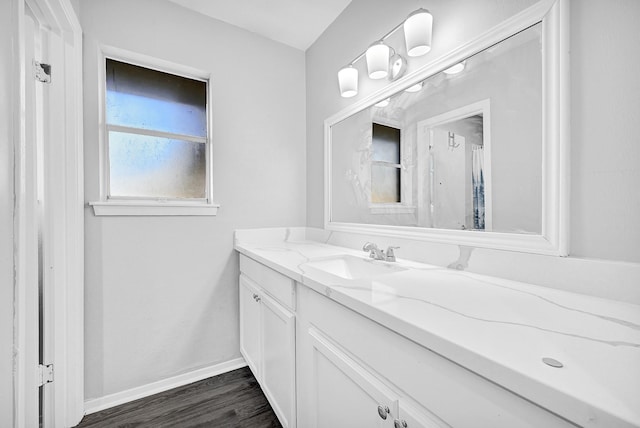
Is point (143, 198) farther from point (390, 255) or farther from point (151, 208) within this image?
point (390, 255)

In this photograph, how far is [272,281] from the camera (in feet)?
4.34

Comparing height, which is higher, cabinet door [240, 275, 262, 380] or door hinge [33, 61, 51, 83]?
door hinge [33, 61, 51, 83]

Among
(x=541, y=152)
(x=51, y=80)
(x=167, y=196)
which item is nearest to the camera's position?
(x=541, y=152)

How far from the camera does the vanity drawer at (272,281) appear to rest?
3.78ft

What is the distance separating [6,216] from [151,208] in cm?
87

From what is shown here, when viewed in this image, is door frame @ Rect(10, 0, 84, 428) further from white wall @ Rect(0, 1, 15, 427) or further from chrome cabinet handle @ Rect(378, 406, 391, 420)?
chrome cabinet handle @ Rect(378, 406, 391, 420)

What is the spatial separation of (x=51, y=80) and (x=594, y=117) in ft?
7.05

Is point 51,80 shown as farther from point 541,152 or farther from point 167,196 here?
point 541,152

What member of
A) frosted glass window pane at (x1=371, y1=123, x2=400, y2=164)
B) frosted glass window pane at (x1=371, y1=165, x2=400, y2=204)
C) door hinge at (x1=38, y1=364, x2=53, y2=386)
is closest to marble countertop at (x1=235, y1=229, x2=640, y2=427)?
frosted glass window pane at (x1=371, y1=165, x2=400, y2=204)

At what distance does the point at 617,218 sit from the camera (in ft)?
2.34

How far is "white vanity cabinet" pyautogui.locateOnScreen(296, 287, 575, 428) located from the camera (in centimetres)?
47

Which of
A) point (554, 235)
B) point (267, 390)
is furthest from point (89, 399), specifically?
point (554, 235)

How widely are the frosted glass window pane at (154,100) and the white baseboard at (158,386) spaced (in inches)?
61.1

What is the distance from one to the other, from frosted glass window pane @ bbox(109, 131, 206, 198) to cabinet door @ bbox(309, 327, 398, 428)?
1328 mm
